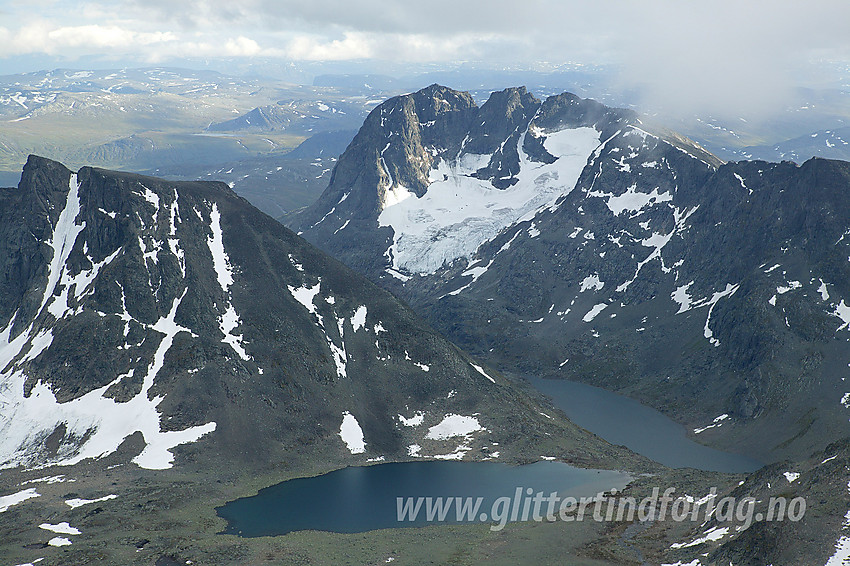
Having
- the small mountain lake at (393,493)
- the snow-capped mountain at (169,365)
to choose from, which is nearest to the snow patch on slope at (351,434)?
the snow-capped mountain at (169,365)

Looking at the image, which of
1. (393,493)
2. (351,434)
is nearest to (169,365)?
(351,434)

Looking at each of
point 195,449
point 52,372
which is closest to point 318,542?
point 195,449

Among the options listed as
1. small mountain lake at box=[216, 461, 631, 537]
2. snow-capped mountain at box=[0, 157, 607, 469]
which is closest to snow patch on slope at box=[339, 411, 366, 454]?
snow-capped mountain at box=[0, 157, 607, 469]

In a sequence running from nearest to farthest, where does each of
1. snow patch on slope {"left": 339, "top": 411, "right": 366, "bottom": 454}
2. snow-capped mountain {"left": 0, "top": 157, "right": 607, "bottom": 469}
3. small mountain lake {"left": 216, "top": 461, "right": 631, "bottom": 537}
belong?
small mountain lake {"left": 216, "top": 461, "right": 631, "bottom": 537} < snow-capped mountain {"left": 0, "top": 157, "right": 607, "bottom": 469} < snow patch on slope {"left": 339, "top": 411, "right": 366, "bottom": 454}

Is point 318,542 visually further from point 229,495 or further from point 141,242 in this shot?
point 141,242

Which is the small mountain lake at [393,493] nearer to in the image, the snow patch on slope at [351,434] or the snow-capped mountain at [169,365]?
the snow patch on slope at [351,434]

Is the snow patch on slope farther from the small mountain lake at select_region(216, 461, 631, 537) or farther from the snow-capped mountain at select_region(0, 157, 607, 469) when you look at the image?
the small mountain lake at select_region(216, 461, 631, 537)

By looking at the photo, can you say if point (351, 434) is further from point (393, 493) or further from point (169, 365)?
point (169, 365)
